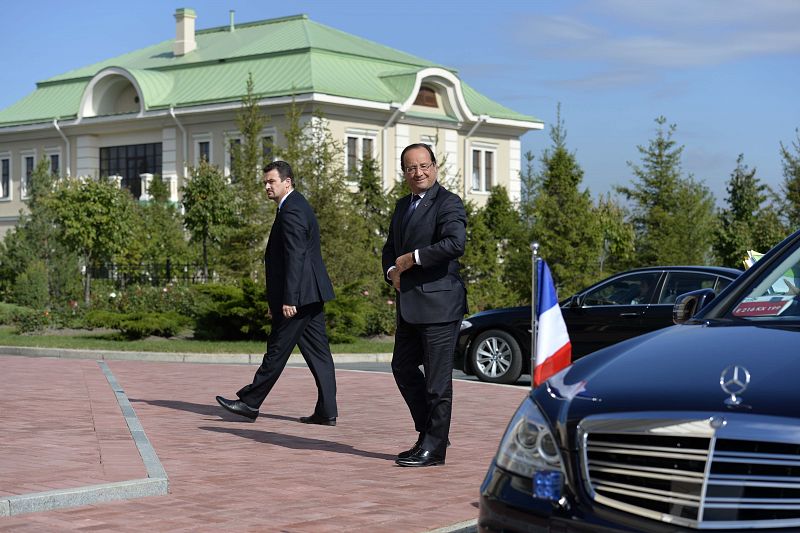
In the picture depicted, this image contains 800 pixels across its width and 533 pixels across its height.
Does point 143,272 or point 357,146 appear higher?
point 357,146

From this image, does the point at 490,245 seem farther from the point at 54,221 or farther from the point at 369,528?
the point at 369,528

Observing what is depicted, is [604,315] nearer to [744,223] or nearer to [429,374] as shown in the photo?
[429,374]

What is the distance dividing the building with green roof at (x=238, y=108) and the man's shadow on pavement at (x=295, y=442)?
3708cm

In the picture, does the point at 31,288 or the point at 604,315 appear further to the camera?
the point at 31,288

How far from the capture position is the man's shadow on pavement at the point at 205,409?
456 inches

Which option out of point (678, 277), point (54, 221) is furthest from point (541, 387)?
point (54, 221)

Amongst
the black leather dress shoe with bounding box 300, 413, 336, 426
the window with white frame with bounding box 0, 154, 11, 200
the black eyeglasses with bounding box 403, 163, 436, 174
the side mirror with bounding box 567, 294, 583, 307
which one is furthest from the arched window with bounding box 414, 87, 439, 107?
the black eyeglasses with bounding box 403, 163, 436, 174

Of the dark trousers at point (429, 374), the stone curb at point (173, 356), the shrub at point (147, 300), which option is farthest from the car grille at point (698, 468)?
the shrub at point (147, 300)

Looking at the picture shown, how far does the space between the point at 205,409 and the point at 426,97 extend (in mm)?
41896

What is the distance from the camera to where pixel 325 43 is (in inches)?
2112

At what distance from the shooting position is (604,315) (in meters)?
15.7

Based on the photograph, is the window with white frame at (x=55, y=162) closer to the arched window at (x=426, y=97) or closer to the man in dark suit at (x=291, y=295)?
the arched window at (x=426, y=97)

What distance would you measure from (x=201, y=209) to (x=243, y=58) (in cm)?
1959

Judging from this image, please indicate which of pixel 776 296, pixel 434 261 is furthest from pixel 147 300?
pixel 776 296
